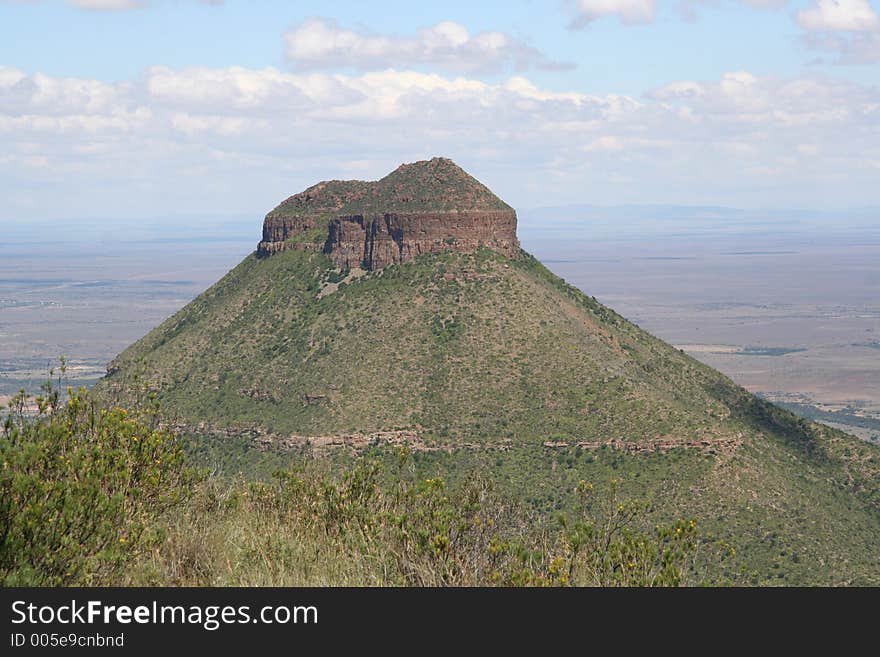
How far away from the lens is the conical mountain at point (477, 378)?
194 feet

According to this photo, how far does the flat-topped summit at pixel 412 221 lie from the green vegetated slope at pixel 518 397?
114 centimetres

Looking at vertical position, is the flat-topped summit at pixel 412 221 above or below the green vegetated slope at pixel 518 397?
above

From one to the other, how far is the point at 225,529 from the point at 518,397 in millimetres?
43104

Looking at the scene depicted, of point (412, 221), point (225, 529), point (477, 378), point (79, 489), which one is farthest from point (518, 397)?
point (79, 489)

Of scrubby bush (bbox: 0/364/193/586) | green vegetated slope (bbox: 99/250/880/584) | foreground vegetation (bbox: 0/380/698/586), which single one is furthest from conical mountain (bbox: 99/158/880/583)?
scrubby bush (bbox: 0/364/193/586)

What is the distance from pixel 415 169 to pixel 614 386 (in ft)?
87.8

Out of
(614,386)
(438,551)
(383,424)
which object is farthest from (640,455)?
(438,551)

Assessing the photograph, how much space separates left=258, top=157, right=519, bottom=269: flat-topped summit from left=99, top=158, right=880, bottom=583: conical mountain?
0.15 meters

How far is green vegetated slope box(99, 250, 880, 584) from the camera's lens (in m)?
57.9

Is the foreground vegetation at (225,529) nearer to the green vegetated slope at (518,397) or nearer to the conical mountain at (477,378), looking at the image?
the conical mountain at (477,378)

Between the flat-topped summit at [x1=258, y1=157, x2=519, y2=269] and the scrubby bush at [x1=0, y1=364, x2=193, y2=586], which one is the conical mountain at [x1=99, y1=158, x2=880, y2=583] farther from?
the scrubby bush at [x1=0, y1=364, x2=193, y2=586]

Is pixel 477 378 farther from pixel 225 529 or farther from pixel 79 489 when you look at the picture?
pixel 79 489

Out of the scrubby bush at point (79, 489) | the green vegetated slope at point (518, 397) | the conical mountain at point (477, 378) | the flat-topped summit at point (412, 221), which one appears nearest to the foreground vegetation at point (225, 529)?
the scrubby bush at point (79, 489)

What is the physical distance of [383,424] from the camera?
64.8 m
